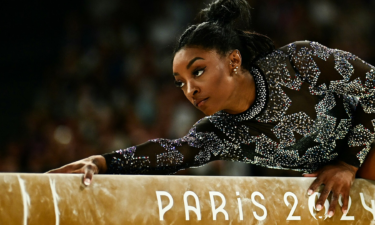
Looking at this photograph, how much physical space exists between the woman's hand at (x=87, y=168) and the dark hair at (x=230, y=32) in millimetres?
598

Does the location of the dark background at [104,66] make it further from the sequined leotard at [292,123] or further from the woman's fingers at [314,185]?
the woman's fingers at [314,185]

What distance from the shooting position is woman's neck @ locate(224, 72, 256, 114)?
1690mm

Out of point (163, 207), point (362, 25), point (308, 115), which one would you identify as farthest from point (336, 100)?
point (362, 25)

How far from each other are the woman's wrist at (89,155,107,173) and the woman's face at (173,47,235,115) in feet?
1.42

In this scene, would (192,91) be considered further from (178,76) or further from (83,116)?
(83,116)

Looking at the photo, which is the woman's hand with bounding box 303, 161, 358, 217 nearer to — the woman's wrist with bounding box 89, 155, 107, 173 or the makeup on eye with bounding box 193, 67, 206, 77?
the makeup on eye with bounding box 193, 67, 206, 77

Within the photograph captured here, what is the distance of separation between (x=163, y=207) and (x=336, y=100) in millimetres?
969

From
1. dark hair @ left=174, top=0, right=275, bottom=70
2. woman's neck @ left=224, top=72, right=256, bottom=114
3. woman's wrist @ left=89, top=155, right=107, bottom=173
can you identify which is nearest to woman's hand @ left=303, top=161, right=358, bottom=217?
woman's neck @ left=224, top=72, right=256, bottom=114

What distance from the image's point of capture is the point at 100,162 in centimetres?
146

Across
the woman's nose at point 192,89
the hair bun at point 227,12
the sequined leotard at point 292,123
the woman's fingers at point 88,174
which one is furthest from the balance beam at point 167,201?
the hair bun at point 227,12

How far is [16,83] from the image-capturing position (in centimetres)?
414

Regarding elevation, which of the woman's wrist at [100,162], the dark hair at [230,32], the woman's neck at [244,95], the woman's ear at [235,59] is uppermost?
the dark hair at [230,32]

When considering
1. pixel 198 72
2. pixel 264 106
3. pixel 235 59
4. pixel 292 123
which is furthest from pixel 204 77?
pixel 292 123

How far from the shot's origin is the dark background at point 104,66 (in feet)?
12.6
